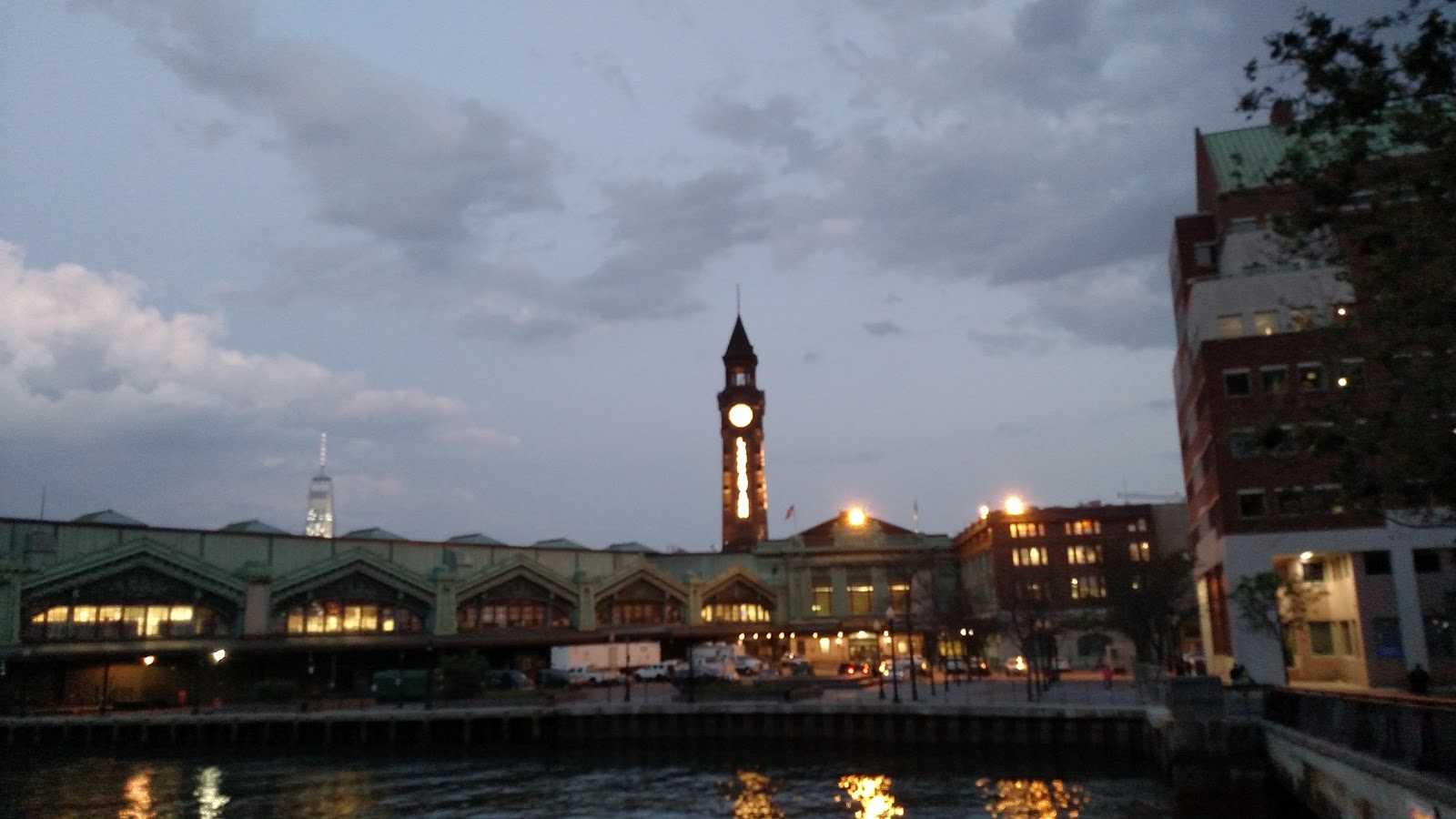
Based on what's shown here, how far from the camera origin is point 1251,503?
200 feet

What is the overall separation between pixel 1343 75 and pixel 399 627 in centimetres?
8641

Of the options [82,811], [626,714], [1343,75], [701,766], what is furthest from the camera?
[626,714]

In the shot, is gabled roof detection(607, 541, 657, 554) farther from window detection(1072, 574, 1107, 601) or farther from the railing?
the railing

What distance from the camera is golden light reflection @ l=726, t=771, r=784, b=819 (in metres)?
41.7

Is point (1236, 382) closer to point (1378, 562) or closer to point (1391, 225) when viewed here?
point (1378, 562)

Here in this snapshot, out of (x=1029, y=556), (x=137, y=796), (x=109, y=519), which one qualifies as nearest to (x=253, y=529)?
(x=109, y=519)

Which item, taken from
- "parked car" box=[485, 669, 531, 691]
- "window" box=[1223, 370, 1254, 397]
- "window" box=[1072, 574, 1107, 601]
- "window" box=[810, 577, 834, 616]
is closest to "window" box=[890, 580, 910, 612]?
"window" box=[810, 577, 834, 616]

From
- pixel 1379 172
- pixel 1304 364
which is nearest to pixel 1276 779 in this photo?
pixel 1379 172

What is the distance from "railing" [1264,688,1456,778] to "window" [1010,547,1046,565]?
78.8 m

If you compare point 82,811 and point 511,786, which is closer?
point 82,811

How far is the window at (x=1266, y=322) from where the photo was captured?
62812 mm

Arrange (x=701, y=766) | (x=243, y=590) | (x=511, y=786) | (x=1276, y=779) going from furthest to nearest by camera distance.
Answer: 1. (x=243, y=590)
2. (x=701, y=766)
3. (x=511, y=786)
4. (x=1276, y=779)

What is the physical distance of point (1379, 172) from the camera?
2111 cm

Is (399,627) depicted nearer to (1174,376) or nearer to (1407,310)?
(1174,376)
